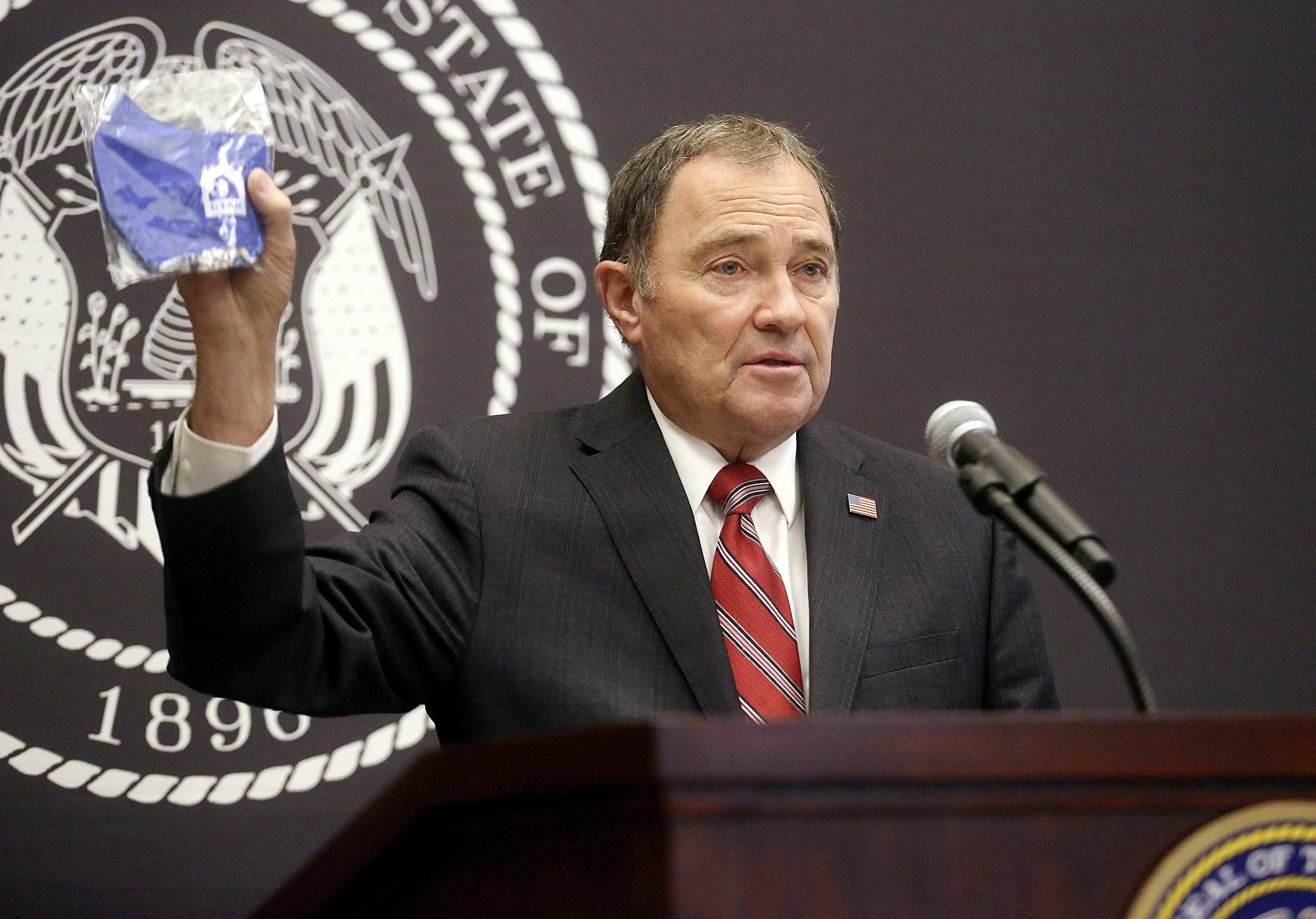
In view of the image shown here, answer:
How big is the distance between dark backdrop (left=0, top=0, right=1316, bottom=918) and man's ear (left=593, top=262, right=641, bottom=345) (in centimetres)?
36

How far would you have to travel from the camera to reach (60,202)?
2277 mm

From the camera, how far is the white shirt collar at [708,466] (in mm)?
1898

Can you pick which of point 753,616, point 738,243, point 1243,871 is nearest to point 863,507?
point 753,616

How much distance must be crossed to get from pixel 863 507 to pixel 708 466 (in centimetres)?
24

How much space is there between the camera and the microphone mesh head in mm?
1277

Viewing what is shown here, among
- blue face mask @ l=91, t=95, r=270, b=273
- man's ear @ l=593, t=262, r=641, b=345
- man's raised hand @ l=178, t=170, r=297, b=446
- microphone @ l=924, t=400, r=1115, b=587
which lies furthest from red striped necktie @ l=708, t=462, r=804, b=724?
blue face mask @ l=91, t=95, r=270, b=273

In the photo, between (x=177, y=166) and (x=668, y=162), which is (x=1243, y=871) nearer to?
(x=177, y=166)

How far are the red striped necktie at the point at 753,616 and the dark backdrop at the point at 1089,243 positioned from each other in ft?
1.99

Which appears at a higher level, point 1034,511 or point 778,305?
point 778,305

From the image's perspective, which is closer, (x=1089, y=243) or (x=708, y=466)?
(x=708, y=466)

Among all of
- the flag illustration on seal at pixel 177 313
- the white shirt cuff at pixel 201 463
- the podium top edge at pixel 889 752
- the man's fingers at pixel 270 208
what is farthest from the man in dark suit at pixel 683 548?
the podium top edge at pixel 889 752

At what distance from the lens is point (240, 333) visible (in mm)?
1316

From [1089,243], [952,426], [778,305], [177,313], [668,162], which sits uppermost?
[1089,243]

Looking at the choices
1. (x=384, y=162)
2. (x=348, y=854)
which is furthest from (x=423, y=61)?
(x=348, y=854)
